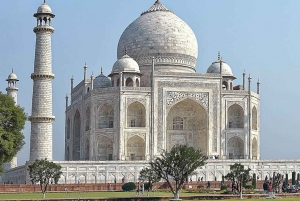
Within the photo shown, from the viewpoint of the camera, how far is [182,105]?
1363 inches

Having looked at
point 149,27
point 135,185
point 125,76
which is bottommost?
point 135,185

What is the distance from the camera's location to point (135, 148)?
33156 millimetres

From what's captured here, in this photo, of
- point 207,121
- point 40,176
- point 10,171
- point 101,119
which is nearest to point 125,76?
point 101,119

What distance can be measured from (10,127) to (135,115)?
14568mm

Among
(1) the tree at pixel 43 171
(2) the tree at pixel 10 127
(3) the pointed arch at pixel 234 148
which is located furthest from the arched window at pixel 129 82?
(2) the tree at pixel 10 127

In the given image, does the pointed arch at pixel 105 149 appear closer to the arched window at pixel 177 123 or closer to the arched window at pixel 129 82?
the arched window at pixel 129 82

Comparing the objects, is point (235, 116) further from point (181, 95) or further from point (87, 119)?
point (87, 119)

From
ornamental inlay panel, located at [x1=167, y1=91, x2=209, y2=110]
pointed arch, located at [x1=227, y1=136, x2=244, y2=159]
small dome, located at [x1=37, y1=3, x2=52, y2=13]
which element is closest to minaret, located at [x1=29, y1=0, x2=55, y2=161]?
small dome, located at [x1=37, y1=3, x2=52, y2=13]

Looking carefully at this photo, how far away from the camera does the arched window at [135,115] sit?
33250mm

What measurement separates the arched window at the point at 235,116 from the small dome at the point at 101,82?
6.76 meters

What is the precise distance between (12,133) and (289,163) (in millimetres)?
17079

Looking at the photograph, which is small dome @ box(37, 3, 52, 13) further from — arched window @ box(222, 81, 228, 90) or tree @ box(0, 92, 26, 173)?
arched window @ box(222, 81, 228, 90)

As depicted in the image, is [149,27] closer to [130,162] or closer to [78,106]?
[78,106]

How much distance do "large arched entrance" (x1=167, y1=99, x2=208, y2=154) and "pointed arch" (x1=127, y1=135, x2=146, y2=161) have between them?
1683 mm
